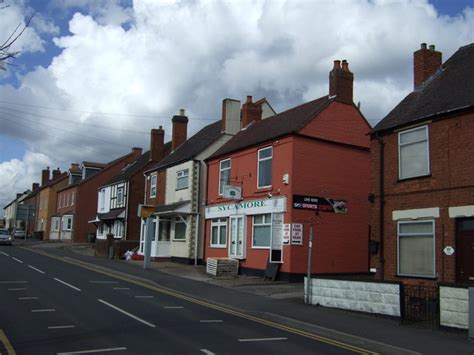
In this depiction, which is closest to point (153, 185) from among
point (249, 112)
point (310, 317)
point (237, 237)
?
point (249, 112)

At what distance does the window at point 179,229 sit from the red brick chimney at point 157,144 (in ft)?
33.8

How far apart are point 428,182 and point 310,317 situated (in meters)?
5.84

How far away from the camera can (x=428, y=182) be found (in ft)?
50.3

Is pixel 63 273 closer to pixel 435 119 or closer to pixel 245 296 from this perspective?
pixel 245 296

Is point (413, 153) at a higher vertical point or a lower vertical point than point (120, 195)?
lower

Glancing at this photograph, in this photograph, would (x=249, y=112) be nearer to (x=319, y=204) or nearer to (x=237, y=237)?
(x=237, y=237)

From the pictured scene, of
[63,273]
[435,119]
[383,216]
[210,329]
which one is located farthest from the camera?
[63,273]

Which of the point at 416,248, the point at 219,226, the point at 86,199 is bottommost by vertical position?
the point at 416,248

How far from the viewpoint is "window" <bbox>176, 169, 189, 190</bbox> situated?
30.4 metres

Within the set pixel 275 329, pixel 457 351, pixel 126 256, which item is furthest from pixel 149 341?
pixel 126 256

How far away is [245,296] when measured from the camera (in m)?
16.4

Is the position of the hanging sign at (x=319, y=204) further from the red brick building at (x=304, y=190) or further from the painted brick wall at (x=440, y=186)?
the painted brick wall at (x=440, y=186)

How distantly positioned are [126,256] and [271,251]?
1271cm

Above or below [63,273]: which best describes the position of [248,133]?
above
